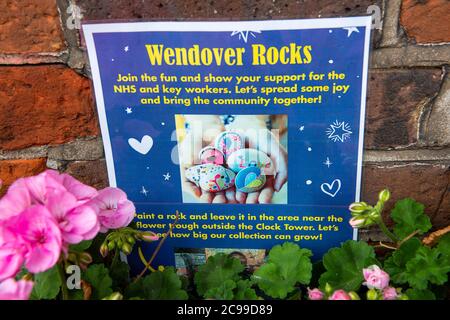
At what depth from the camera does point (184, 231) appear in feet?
3.25

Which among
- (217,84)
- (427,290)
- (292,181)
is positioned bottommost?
(427,290)

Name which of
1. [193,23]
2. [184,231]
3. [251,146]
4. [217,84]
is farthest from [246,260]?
[193,23]

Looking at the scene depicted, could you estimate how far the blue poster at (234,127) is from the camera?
A: 816 millimetres

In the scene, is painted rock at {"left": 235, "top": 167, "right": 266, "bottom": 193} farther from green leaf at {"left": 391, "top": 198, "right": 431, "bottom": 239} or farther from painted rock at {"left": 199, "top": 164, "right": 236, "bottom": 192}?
green leaf at {"left": 391, "top": 198, "right": 431, "bottom": 239}

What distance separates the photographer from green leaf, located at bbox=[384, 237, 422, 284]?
2.82 ft

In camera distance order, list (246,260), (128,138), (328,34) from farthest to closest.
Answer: (246,260) < (128,138) < (328,34)

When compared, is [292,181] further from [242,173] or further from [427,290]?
[427,290]

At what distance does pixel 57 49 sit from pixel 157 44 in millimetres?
167

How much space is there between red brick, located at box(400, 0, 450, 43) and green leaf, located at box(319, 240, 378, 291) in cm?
35

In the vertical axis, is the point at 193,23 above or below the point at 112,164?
above

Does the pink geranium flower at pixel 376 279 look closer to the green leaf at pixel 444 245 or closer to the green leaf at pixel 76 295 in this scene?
the green leaf at pixel 444 245

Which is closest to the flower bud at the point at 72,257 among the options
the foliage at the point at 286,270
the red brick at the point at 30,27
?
the foliage at the point at 286,270

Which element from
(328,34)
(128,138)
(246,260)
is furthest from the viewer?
(246,260)

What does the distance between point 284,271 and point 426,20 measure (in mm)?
463
